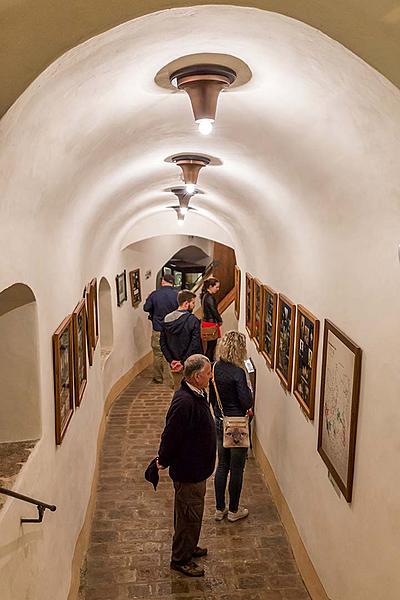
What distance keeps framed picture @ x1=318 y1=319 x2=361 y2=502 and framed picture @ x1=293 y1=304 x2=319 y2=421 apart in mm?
246

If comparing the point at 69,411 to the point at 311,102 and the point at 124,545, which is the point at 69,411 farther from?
the point at 311,102

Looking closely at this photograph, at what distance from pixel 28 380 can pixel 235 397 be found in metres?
2.32

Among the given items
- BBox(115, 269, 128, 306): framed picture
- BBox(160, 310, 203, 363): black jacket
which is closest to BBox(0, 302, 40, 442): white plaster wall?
BBox(160, 310, 203, 363): black jacket

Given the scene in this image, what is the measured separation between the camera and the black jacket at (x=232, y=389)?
4656mm

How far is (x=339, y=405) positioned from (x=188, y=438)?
130cm

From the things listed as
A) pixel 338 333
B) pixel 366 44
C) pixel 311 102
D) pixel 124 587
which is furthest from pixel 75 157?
pixel 124 587

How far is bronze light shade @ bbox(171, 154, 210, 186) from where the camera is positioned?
4359mm

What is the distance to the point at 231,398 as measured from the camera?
15.6 ft

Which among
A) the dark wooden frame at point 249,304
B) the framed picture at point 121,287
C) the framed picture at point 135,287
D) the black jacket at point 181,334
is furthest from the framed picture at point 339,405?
the framed picture at point 135,287

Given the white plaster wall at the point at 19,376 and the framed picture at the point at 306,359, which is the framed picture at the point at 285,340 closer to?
the framed picture at the point at 306,359

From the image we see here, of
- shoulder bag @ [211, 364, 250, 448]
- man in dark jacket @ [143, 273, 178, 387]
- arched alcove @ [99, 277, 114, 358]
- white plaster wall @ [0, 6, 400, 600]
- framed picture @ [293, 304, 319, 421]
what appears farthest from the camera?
man in dark jacket @ [143, 273, 178, 387]

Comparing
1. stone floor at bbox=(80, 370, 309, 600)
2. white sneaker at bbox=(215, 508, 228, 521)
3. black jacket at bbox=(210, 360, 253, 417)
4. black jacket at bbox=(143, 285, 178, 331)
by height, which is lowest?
stone floor at bbox=(80, 370, 309, 600)

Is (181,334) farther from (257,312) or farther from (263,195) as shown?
(263,195)

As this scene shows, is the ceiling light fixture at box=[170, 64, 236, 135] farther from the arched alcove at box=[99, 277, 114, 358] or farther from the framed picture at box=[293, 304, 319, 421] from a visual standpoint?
the arched alcove at box=[99, 277, 114, 358]
